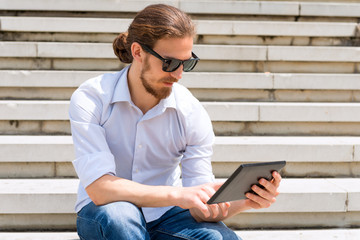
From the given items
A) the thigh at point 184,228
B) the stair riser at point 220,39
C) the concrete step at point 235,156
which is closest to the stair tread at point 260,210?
the concrete step at point 235,156

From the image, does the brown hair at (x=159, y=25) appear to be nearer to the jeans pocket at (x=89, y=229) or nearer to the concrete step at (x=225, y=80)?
the jeans pocket at (x=89, y=229)

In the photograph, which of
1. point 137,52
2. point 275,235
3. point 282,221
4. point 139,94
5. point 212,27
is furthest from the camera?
point 212,27

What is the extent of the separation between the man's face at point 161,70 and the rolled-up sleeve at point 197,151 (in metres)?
0.20

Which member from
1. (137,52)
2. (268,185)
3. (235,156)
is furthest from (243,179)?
(235,156)

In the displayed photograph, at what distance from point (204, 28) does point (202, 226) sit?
2952mm

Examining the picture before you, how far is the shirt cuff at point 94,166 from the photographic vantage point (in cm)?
201

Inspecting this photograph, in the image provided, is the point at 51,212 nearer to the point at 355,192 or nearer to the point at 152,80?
the point at 152,80

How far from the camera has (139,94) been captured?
7.55 feet

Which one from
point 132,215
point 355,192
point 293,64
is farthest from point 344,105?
point 132,215

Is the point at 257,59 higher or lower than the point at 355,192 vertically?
higher

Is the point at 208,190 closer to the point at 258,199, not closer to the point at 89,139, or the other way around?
the point at 258,199

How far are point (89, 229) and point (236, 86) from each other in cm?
245

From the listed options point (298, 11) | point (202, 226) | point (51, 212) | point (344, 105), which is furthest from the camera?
point (298, 11)

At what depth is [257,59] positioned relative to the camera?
4.50 meters
